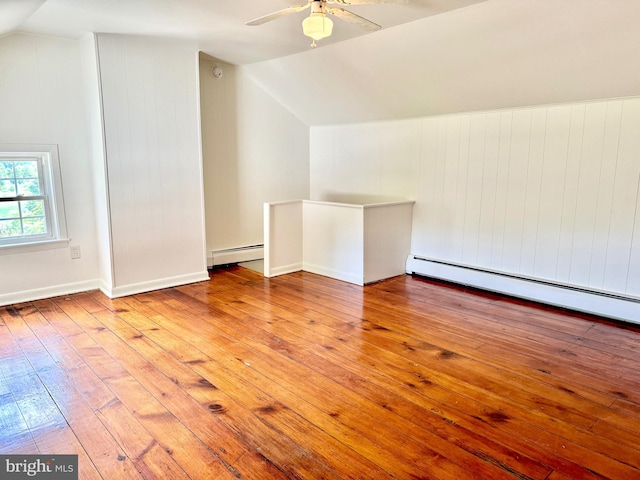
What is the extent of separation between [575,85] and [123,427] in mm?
3796

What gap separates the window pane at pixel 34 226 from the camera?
396 centimetres

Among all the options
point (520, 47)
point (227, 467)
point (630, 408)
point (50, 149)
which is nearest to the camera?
point (227, 467)

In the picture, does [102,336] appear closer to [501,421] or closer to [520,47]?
[501,421]

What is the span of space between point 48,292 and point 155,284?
0.92 m

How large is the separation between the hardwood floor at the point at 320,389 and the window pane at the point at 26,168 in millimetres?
1140

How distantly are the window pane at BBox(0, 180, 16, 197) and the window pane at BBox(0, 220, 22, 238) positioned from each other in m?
0.24

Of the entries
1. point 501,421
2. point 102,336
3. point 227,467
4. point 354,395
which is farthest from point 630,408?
point 102,336

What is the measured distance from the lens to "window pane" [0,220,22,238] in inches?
151

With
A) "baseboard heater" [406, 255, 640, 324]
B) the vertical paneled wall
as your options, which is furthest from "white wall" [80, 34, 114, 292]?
"baseboard heater" [406, 255, 640, 324]

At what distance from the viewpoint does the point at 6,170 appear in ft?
12.5

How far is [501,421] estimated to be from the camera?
7.21ft

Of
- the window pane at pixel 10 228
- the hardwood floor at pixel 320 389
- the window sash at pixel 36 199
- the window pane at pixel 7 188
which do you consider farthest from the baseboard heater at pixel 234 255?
the window pane at pixel 7 188

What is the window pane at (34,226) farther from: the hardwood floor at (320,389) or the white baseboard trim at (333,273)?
the white baseboard trim at (333,273)

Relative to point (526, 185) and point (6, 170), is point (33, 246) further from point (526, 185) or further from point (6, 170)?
point (526, 185)
